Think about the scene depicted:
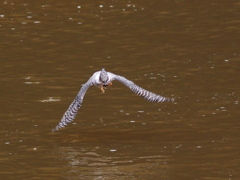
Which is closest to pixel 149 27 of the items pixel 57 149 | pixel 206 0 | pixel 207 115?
pixel 206 0

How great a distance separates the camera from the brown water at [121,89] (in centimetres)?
1802

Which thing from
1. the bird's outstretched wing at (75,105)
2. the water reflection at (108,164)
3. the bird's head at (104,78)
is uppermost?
the bird's head at (104,78)

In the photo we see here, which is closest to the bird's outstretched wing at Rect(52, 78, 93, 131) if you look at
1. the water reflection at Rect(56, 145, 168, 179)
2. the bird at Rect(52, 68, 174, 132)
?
the bird at Rect(52, 68, 174, 132)

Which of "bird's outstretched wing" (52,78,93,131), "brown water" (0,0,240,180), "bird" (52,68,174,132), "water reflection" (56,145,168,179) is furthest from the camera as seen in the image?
"brown water" (0,0,240,180)

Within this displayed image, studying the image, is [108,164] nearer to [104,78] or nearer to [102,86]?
[102,86]

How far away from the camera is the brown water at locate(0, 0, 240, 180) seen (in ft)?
59.1

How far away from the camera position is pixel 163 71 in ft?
81.8

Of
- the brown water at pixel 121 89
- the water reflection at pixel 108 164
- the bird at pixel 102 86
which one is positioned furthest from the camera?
the brown water at pixel 121 89

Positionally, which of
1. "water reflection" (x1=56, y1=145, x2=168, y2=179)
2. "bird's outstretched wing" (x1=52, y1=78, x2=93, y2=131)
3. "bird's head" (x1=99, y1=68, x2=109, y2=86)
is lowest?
"water reflection" (x1=56, y1=145, x2=168, y2=179)

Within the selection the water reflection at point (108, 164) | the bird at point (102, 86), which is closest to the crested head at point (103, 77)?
the bird at point (102, 86)

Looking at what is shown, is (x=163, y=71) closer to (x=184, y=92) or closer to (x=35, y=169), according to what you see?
(x=184, y=92)

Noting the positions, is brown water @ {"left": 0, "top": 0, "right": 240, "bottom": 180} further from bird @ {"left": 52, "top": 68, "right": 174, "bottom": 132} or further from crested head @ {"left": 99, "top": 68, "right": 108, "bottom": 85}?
crested head @ {"left": 99, "top": 68, "right": 108, "bottom": 85}

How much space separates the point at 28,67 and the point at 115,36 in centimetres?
412

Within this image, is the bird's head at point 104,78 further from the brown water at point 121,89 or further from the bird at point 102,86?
the brown water at point 121,89
